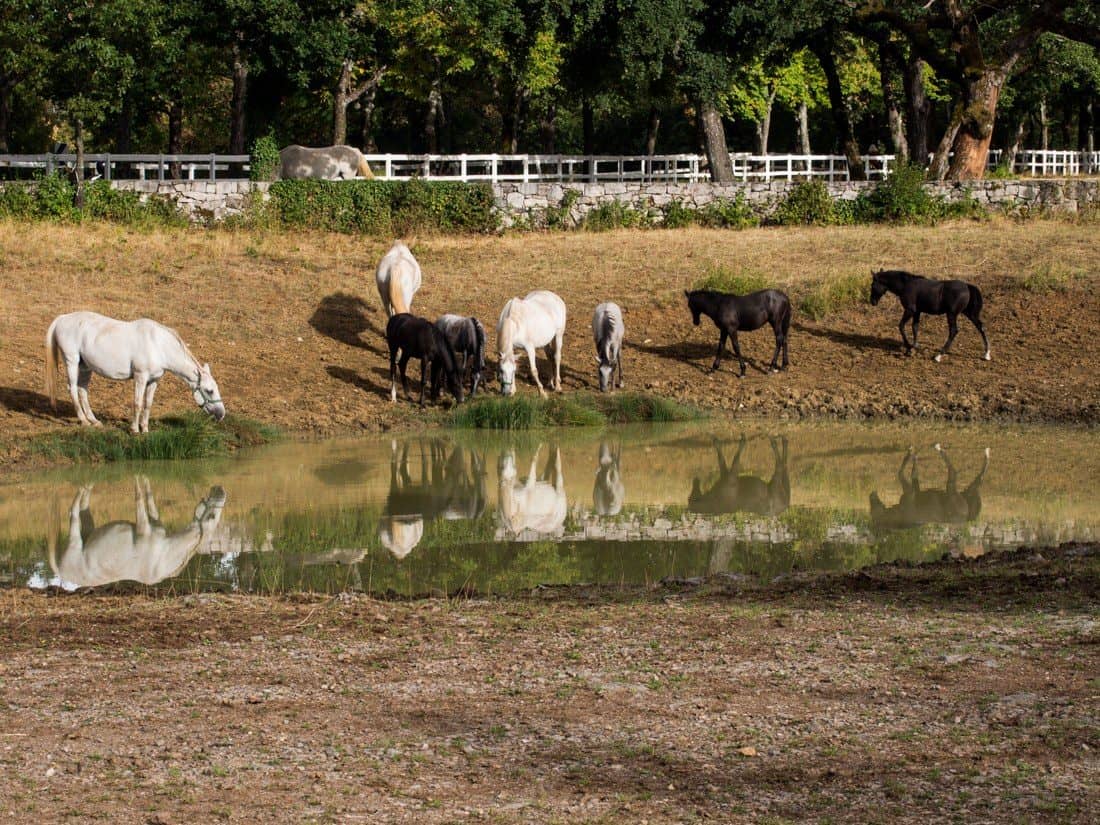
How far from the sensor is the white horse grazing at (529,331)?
20.7 metres

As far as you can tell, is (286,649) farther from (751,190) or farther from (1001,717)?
(751,190)

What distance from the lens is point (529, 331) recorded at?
21.1m

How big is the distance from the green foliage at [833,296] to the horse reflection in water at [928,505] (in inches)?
352

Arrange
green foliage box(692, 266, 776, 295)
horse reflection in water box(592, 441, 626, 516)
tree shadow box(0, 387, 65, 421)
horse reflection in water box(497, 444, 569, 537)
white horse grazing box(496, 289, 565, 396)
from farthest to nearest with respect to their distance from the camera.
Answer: green foliage box(692, 266, 776, 295) → white horse grazing box(496, 289, 565, 396) → tree shadow box(0, 387, 65, 421) → horse reflection in water box(592, 441, 626, 516) → horse reflection in water box(497, 444, 569, 537)

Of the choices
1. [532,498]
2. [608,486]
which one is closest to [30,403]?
[532,498]

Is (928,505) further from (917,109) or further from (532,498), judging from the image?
(917,109)

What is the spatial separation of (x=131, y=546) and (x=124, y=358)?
5.50 m

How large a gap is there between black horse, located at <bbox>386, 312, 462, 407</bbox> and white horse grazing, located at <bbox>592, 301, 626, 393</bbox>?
2.17 metres

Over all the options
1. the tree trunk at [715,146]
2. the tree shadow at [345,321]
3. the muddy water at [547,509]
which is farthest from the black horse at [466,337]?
the tree trunk at [715,146]

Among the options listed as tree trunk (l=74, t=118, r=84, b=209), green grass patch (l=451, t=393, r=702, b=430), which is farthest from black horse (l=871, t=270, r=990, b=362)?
tree trunk (l=74, t=118, r=84, b=209)

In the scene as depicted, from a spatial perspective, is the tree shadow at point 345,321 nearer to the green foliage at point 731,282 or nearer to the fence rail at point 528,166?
the green foliage at point 731,282

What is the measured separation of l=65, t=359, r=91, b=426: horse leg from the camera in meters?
18.0

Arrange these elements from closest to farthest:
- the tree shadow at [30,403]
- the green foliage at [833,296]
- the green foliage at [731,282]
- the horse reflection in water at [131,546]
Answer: the horse reflection in water at [131,546]
the tree shadow at [30,403]
the green foliage at [833,296]
the green foliage at [731,282]

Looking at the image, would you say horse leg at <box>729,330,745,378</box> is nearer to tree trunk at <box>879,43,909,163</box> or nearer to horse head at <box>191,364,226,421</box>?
horse head at <box>191,364,226,421</box>
